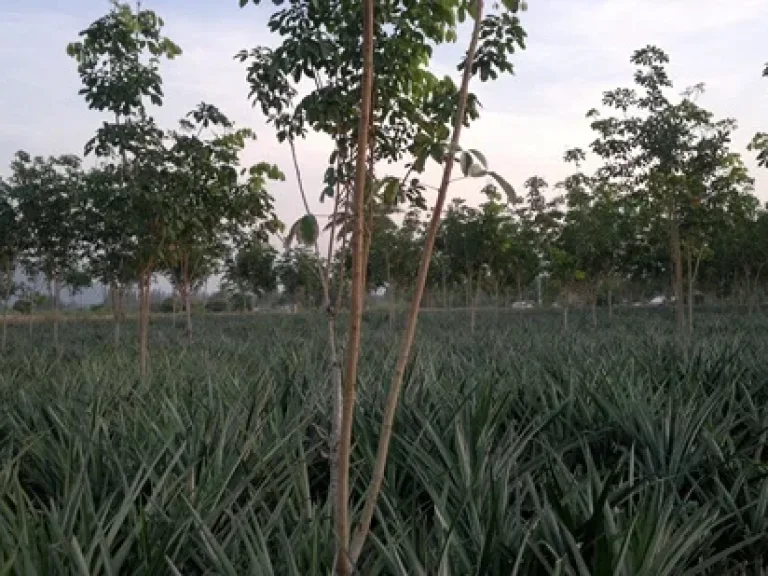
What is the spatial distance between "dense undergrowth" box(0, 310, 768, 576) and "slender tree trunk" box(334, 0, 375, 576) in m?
0.10

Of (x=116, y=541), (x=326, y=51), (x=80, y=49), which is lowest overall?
(x=116, y=541)

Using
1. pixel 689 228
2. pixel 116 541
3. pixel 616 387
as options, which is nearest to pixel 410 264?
pixel 689 228

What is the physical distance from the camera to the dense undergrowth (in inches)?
88.3

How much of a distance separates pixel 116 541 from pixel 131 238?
697 cm

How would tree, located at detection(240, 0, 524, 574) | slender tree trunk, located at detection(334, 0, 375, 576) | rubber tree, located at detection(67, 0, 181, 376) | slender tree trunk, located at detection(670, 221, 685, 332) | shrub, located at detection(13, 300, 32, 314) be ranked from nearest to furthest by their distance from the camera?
slender tree trunk, located at detection(334, 0, 375, 576) → tree, located at detection(240, 0, 524, 574) → rubber tree, located at detection(67, 0, 181, 376) → slender tree trunk, located at detection(670, 221, 685, 332) → shrub, located at detection(13, 300, 32, 314)

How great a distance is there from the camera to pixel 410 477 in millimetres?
3789

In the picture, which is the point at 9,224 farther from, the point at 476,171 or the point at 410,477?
the point at 476,171

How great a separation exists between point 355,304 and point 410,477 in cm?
201

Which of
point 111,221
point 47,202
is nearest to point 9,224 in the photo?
point 47,202

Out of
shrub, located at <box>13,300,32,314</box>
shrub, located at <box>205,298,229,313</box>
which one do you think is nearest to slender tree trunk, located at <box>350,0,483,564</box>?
shrub, located at <box>13,300,32,314</box>

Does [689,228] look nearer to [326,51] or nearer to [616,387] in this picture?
[616,387]

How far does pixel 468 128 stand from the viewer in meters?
4.50

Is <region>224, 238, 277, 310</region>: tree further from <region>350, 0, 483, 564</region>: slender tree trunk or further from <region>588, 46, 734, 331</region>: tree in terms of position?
<region>350, 0, 483, 564</region>: slender tree trunk

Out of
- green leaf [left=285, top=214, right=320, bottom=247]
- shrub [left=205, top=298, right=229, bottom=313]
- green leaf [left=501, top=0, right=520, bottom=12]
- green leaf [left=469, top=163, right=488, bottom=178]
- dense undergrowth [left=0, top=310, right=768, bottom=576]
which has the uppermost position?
green leaf [left=501, top=0, right=520, bottom=12]
